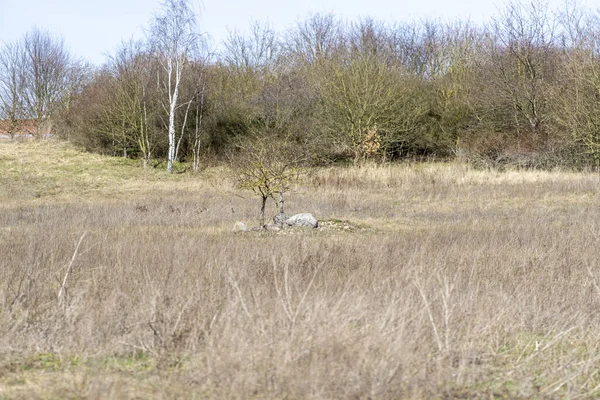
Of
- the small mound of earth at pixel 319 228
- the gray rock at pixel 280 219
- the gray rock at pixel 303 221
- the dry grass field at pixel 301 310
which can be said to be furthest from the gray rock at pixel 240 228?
the gray rock at pixel 303 221

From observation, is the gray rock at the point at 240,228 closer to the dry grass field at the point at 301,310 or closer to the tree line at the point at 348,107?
the dry grass field at the point at 301,310

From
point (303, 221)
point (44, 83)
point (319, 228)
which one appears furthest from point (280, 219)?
point (44, 83)

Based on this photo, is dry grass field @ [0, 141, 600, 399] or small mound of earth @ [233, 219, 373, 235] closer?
dry grass field @ [0, 141, 600, 399]

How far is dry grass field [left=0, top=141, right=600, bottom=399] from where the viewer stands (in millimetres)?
3904

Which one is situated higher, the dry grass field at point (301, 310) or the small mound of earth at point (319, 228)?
the dry grass field at point (301, 310)

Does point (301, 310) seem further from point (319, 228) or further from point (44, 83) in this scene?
point (44, 83)

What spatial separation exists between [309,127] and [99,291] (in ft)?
82.7

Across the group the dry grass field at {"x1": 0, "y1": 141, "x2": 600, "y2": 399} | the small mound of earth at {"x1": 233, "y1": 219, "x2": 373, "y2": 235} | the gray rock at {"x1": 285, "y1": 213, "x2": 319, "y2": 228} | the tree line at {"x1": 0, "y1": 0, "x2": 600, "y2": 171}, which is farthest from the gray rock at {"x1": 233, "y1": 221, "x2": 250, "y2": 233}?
the tree line at {"x1": 0, "y1": 0, "x2": 600, "y2": 171}

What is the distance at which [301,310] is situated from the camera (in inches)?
195

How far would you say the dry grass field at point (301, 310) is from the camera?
3.90 metres

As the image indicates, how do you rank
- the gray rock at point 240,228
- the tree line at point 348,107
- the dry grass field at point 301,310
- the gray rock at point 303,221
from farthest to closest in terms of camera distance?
the tree line at point 348,107 < the gray rock at point 303,221 < the gray rock at point 240,228 < the dry grass field at point 301,310

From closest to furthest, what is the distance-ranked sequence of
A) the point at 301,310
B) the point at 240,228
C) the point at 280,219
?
the point at 301,310
the point at 240,228
the point at 280,219

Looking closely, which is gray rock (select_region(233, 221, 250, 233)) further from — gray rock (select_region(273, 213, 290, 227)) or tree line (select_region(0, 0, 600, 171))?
tree line (select_region(0, 0, 600, 171))

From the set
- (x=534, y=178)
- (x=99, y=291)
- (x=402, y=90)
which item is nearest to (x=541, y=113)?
(x=402, y=90)
